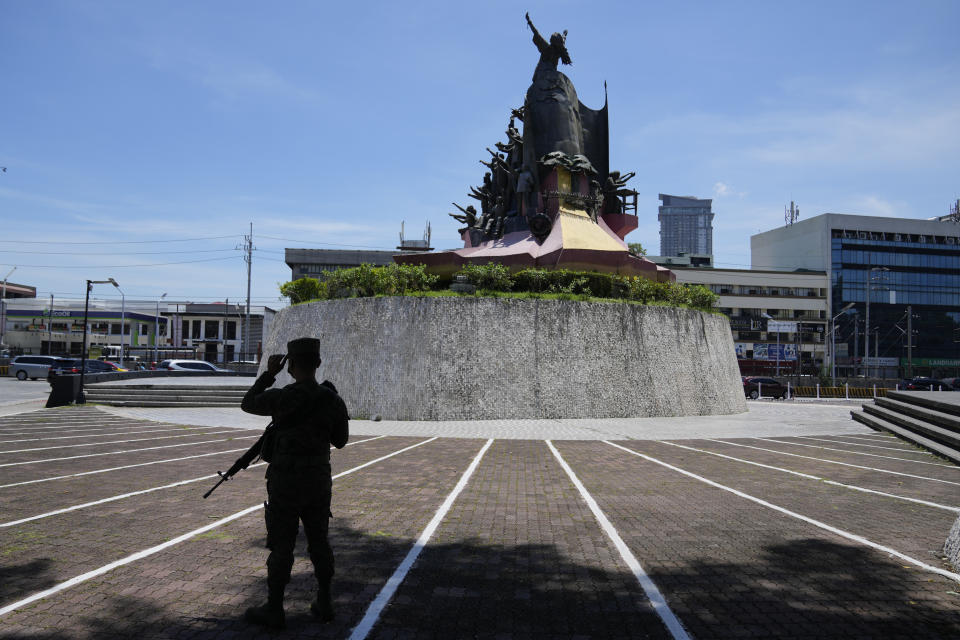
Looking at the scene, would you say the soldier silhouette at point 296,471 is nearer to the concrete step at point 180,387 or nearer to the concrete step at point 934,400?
the concrete step at point 934,400

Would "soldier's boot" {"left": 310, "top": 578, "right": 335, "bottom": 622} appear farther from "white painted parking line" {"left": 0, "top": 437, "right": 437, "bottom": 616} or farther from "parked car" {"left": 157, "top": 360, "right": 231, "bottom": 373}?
"parked car" {"left": 157, "top": 360, "right": 231, "bottom": 373}

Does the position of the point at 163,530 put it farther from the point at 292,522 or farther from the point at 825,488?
the point at 825,488

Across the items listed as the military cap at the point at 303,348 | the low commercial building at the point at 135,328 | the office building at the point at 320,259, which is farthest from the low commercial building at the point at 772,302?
the military cap at the point at 303,348

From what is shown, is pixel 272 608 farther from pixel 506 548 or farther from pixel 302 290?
pixel 302 290

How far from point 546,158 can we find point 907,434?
1785cm

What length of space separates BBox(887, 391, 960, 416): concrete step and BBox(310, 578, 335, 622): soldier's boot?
15250 millimetres

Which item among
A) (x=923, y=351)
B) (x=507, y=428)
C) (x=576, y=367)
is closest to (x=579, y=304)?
(x=576, y=367)

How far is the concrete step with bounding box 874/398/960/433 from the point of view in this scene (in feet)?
43.4

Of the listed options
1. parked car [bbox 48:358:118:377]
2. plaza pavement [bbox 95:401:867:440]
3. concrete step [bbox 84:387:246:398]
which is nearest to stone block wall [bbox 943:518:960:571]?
plaza pavement [bbox 95:401:867:440]

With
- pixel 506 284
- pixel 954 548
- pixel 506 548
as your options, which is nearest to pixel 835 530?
pixel 954 548

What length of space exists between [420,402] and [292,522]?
583 inches

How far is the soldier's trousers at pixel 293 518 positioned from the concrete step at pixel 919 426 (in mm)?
13797

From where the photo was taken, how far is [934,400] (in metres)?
14.9

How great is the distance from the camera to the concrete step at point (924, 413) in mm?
13219
